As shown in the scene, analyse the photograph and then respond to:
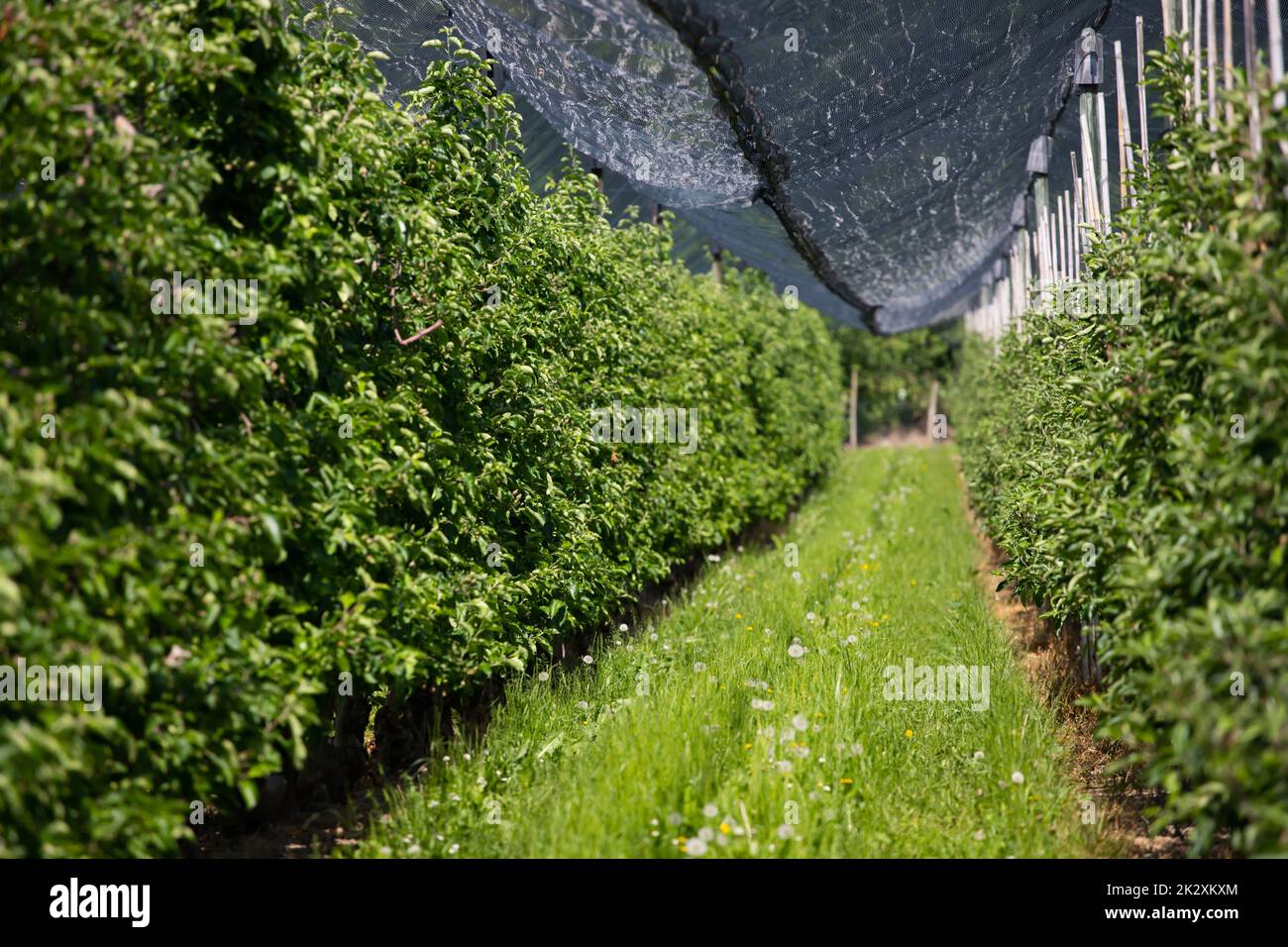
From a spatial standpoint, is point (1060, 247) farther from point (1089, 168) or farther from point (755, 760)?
point (755, 760)

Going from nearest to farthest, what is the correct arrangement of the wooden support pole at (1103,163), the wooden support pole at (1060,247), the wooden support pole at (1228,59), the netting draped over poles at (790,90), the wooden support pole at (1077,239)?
the wooden support pole at (1228,59) < the netting draped over poles at (790,90) < the wooden support pole at (1103,163) < the wooden support pole at (1077,239) < the wooden support pole at (1060,247)

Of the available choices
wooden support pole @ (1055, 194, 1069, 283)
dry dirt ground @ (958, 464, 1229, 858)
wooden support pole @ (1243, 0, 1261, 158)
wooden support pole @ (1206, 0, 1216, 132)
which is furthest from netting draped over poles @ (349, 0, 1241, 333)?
dry dirt ground @ (958, 464, 1229, 858)

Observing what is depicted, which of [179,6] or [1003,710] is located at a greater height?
[179,6]

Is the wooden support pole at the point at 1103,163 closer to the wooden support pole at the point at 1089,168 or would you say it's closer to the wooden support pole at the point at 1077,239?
the wooden support pole at the point at 1089,168

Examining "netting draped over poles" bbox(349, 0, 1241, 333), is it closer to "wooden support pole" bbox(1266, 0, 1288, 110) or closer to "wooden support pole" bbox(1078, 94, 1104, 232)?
"wooden support pole" bbox(1078, 94, 1104, 232)

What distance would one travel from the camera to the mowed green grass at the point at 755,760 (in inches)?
132

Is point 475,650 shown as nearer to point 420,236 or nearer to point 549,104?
point 420,236

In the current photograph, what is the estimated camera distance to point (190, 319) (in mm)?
2600

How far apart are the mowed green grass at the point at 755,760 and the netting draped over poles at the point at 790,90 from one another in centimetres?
295

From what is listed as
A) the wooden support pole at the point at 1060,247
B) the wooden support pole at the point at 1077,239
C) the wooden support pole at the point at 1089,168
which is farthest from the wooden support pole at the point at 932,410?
the wooden support pole at the point at 1089,168

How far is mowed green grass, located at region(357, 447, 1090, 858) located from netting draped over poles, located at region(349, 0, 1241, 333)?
2954 millimetres

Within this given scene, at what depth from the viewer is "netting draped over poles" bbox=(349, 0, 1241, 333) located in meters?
4.70
